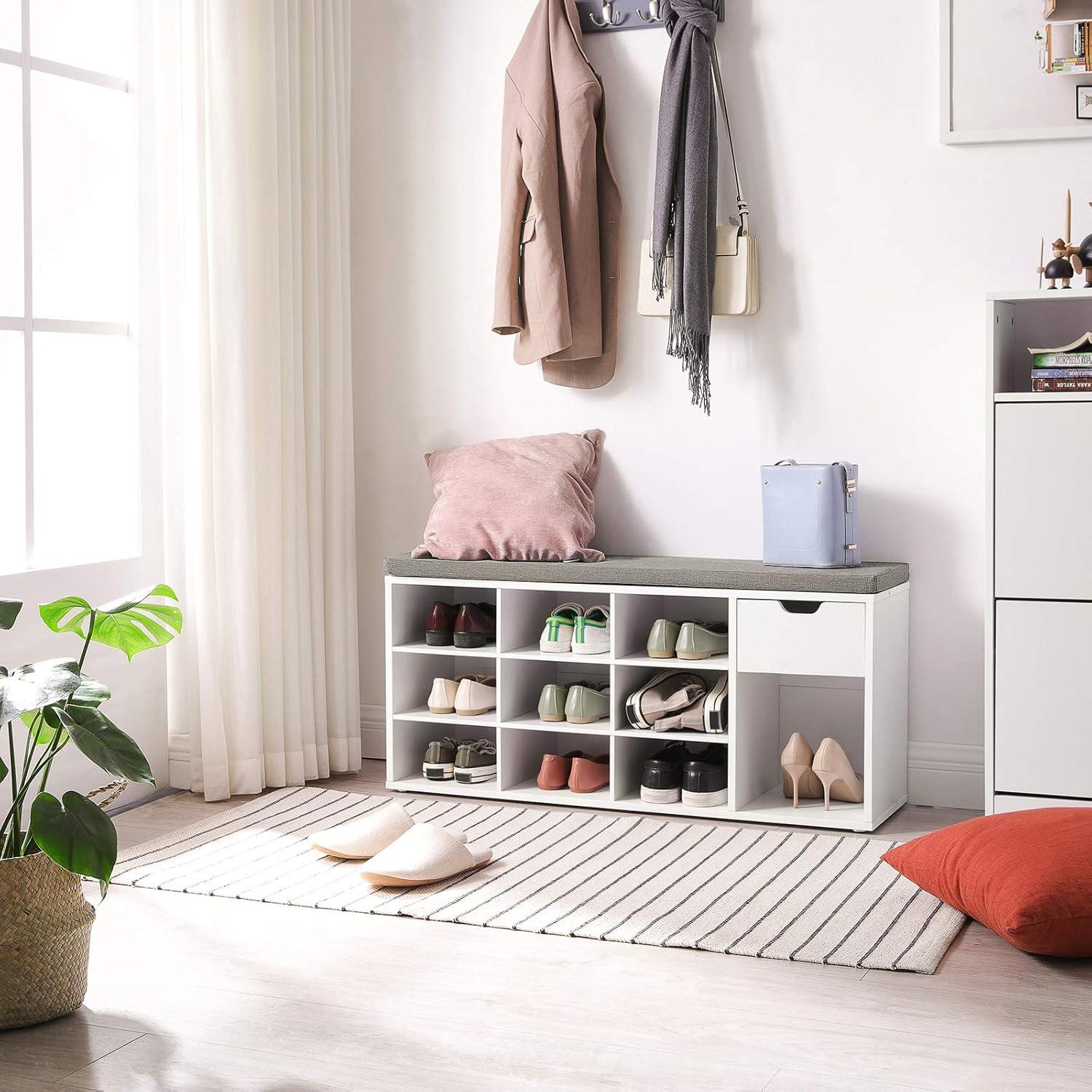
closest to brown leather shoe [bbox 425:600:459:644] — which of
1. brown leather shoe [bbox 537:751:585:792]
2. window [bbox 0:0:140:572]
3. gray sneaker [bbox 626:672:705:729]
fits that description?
brown leather shoe [bbox 537:751:585:792]

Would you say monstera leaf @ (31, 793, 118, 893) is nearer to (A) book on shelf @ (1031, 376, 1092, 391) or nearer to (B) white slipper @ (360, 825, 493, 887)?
(B) white slipper @ (360, 825, 493, 887)

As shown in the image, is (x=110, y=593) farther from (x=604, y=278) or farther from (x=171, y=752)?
(x=604, y=278)

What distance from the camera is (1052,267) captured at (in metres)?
2.95

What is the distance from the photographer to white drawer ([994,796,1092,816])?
2855mm

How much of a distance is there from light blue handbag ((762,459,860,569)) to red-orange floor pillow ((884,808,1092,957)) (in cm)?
77

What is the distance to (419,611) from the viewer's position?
142 inches

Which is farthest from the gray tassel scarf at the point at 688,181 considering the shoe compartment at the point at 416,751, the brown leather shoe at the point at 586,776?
the shoe compartment at the point at 416,751

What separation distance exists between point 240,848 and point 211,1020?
906 mm

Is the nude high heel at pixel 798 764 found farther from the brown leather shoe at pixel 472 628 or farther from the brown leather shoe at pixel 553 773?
the brown leather shoe at pixel 472 628

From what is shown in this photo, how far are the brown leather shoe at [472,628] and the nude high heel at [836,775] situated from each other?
876 millimetres

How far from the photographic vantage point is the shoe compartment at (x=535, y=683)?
3.34m

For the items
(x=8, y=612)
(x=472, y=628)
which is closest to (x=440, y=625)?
(x=472, y=628)

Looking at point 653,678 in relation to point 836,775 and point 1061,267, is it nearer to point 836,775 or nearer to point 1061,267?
point 836,775

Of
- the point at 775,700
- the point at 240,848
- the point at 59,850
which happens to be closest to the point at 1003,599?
the point at 775,700
